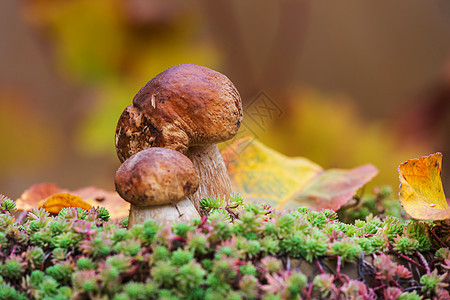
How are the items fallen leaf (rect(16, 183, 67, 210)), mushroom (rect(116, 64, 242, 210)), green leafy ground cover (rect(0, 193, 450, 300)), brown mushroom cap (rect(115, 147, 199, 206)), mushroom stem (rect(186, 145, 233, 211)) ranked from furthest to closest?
fallen leaf (rect(16, 183, 67, 210)) < mushroom stem (rect(186, 145, 233, 211)) < mushroom (rect(116, 64, 242, 210)) < brown mushroom cap (rect(115, 147, 199, 206)) < green leafy ground cover (rect(0, 193, 450, 300))

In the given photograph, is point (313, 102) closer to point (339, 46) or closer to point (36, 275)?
point (339, 46)

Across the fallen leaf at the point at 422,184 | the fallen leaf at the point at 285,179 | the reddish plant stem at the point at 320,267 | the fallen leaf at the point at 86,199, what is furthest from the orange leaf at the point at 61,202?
the fallen leaf at the point at 422,184

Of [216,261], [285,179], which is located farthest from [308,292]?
[285,179]

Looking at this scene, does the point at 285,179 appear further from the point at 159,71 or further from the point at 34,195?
the point at 159,71

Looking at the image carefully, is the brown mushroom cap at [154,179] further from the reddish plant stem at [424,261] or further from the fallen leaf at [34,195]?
the fallen leaf at [34,195]

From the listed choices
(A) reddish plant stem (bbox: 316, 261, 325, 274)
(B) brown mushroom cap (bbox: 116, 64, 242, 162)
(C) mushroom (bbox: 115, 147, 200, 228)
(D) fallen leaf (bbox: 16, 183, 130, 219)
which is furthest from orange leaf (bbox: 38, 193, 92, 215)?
(A) reddish plant stem (bbox: 316, 261, 325, 274)

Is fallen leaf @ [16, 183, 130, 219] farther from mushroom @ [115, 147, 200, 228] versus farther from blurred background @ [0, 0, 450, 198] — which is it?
blurred background @ [0, 0, 450, 198]
